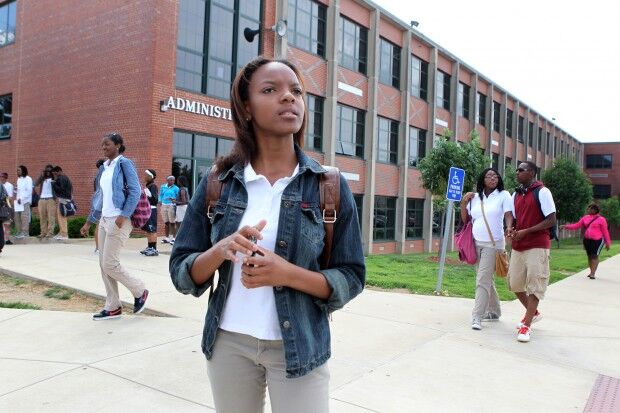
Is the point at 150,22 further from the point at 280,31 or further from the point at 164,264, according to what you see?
the point at 164,264

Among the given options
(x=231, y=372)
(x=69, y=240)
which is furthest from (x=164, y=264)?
(x=231, y=372)

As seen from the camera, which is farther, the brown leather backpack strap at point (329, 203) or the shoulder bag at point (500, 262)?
the shoulder bag at point (500, 262)

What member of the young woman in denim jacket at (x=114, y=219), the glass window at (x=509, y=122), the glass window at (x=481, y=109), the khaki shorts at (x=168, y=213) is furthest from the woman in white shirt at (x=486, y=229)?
the glass window at (x=509, y=122)

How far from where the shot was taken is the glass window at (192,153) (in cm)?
1585

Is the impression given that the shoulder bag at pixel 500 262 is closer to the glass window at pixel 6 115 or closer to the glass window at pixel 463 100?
the glass window at pixel 6 115

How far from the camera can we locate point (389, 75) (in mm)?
25688

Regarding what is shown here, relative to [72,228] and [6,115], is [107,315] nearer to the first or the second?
[72,228]

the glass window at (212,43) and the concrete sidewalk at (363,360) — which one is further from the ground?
the glass window at (212,43)

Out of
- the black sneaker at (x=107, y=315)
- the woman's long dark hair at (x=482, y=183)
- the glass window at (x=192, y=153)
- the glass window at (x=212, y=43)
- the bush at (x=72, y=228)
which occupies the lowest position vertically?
the black sneaker at (x=107, y=315)

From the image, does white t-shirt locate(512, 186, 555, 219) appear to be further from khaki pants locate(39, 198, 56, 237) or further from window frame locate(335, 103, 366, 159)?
window frame locate(335, 103, 366, 159)

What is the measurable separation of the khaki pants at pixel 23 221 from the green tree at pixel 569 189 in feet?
110

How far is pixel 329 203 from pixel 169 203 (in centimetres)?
1240

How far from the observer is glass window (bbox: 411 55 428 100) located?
27339 millimetres

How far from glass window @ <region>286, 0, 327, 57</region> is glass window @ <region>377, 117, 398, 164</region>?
537 cm
